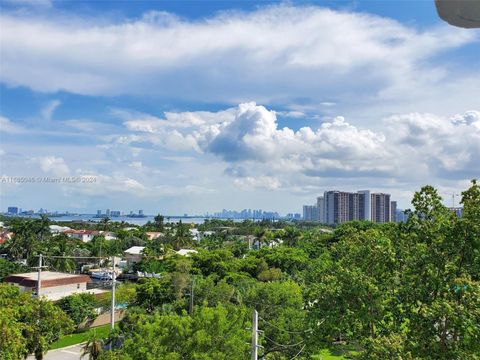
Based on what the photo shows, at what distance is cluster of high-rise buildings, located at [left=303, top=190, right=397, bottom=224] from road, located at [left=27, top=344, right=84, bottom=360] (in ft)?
430

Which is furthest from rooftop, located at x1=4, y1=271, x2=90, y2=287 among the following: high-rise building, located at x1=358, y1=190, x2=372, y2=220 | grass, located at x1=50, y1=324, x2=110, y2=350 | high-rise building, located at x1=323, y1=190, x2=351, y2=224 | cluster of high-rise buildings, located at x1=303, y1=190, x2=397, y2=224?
high-rise building, located at x1=323, y1=190, x2=351, y2=224

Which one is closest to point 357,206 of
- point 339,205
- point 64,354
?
point 339,205

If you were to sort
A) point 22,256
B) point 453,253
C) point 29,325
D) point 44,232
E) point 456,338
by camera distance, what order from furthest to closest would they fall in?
point 44,232
point 22,256
point 29,325
point 453,253
point 456,338

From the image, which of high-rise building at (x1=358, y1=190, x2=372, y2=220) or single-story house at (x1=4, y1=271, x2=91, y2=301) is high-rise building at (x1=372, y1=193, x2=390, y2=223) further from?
single-story house at (x1=4, y1=271, x2=91, y2=301)

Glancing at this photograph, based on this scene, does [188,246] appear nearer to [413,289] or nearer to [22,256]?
[22,256]

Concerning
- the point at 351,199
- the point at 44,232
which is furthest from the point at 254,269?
the point at 351,199

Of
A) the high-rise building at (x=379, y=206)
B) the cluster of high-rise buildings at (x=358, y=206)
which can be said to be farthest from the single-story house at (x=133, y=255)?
the high-rise building at (x=379, y=206)

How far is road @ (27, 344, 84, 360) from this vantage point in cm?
2469

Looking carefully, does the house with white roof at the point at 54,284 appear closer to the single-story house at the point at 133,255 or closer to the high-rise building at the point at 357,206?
the single-story house at the point at 133,255

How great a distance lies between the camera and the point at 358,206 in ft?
529

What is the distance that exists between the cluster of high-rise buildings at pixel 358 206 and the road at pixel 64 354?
131m

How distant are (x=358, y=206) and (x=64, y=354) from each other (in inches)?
5698

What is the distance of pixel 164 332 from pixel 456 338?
26.9 feet

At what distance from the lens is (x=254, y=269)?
38.4 meters
